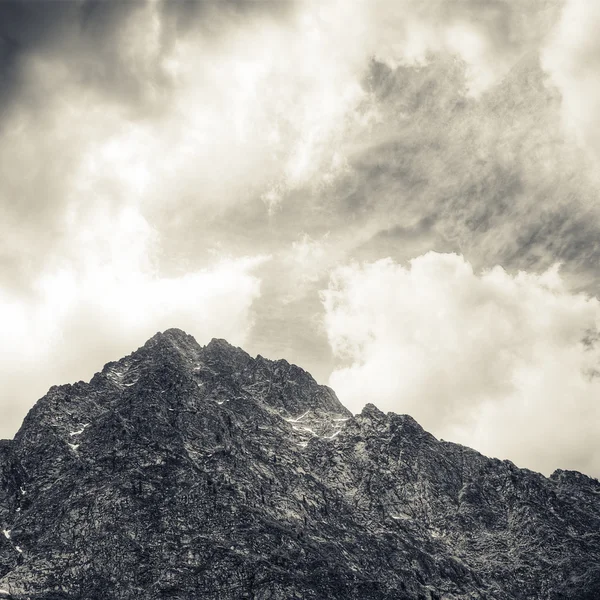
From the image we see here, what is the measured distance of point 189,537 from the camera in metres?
→ 178

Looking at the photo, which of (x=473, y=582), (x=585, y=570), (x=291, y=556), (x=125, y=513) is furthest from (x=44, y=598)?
(x=585, y=570)

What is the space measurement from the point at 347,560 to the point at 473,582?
47.4m

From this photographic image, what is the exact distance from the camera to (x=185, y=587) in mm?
163000

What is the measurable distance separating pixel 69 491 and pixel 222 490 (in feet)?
168

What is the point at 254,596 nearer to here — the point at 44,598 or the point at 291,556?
the point at 291,556

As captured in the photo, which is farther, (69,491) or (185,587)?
(69,491)

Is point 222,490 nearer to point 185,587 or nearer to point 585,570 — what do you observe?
point 185,587

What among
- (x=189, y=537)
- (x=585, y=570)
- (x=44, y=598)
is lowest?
(x=44, y=598)

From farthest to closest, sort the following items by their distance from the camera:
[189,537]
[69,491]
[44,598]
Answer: [69,491] < [189,537] < [44,598]

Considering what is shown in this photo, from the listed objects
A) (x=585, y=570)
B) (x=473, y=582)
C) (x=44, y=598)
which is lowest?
(x=44, y=598)

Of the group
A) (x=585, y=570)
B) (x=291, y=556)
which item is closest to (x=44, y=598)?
(x=291, y=556)

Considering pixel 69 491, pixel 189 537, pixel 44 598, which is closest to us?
pixel 44 598

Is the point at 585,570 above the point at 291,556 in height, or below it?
above

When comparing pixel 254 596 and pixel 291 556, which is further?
pixel 291 556
